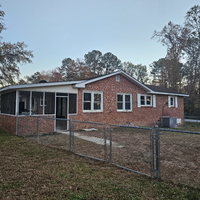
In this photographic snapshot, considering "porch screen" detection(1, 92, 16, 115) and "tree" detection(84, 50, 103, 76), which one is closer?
"porch screen" detection(1, 92, 16, 115)

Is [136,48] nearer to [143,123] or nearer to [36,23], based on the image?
[143,123]

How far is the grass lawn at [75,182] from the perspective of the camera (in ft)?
9.94

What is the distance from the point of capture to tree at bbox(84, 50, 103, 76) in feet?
124

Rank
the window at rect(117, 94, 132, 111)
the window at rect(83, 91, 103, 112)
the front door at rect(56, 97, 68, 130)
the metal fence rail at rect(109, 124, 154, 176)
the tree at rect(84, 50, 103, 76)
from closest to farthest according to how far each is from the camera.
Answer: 1. the metal fence rail at rect(109, 124, 154, 176)
2. the front door at rect(56, 97, 68, 130)
3. the window at rect(83, 91, 103, 112)
4. the window at rect(117, 94, 132, 111)
5. the tree at rect(84, 50, 103, 76)

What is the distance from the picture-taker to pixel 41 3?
13.0 meters

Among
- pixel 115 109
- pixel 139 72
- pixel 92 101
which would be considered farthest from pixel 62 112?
pixel 139 72

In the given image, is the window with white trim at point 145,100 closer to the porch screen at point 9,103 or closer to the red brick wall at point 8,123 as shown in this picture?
the porch screen at point 9,103

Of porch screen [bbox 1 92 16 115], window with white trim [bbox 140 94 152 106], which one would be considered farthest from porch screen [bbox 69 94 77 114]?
window with white trim [bbox 140 94 152 106]

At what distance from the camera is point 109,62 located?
1553 inches

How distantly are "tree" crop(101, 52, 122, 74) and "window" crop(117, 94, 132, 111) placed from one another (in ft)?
81.7

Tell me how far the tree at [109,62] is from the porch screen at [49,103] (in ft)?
96.0

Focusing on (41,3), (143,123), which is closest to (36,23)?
(41,3)

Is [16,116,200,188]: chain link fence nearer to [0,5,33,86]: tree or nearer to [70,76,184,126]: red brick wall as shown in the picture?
[70,76,184,126]: red brick wall

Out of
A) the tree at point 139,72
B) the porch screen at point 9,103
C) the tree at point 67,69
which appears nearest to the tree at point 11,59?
the porch screen at point 9,103
